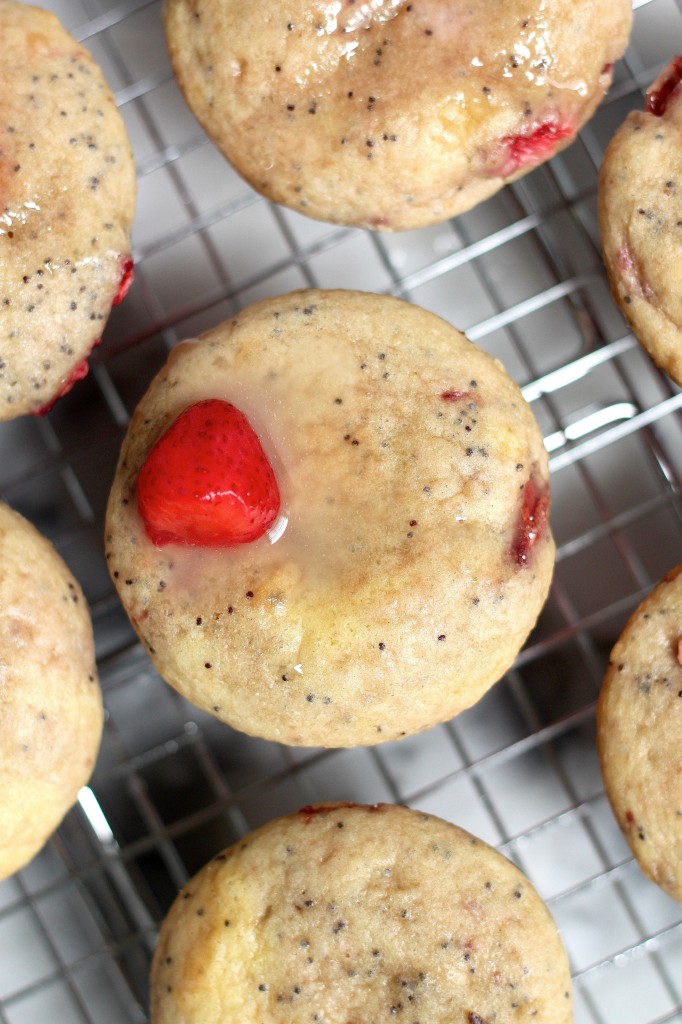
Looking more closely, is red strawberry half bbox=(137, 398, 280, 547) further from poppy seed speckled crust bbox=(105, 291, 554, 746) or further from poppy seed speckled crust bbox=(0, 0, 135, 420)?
poppy seed speckled crust bbox=(0, 0, 135, 420)

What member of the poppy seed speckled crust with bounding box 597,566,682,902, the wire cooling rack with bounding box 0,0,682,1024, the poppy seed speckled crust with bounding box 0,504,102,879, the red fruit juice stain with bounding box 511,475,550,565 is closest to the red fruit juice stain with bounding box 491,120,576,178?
the wire cooling rack with bounding box 0,0,682,1024

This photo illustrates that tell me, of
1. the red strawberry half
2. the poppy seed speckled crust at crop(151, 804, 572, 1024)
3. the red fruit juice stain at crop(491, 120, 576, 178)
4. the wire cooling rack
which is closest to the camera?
the red strawberry half

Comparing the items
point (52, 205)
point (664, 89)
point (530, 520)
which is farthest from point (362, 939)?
point (664, 89)

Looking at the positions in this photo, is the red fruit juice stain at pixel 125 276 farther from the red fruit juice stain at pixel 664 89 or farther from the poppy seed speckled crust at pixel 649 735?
the poppy seed speckled crust at pixel 649 735

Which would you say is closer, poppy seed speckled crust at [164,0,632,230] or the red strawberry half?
the red strawberry half

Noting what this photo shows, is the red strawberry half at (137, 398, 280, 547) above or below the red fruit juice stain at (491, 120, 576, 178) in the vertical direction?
below

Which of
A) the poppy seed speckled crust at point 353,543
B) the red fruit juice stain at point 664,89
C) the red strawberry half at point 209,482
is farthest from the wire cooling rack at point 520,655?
the red strawberry half at point 209,482
